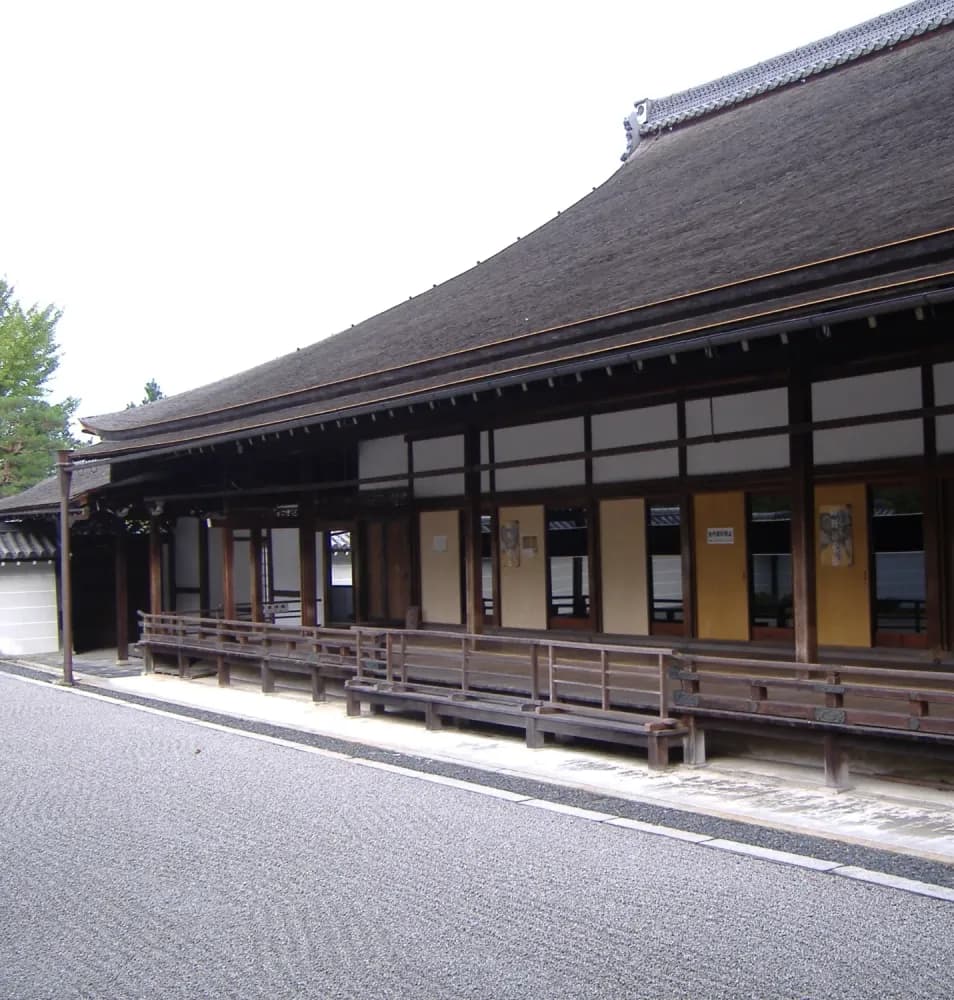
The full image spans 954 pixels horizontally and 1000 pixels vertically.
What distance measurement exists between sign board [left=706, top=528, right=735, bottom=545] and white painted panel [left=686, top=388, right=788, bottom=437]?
2.92ft

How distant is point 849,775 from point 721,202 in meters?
6.74

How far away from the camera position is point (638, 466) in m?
10.6

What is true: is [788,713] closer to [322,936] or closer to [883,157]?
[322,936]

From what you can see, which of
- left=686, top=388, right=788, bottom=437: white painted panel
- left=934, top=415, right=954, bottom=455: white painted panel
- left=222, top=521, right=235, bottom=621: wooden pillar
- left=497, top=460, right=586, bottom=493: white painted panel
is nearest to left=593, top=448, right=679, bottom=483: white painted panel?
left=497, top=460, right=586, bottom=493: white painted panel

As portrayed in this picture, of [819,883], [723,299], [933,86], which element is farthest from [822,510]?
[933,86]

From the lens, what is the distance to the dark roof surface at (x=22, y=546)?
20.5m

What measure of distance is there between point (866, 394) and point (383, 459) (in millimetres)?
6671

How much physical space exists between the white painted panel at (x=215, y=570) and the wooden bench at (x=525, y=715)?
9.04m

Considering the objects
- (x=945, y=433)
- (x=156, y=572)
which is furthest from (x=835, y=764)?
(x=156, y=572)

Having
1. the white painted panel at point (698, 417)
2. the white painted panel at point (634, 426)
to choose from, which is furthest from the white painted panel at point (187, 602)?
the white painted panel at point (698, 417)

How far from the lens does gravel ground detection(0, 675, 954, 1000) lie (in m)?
4.30

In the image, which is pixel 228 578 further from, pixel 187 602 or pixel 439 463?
pixel 187 602

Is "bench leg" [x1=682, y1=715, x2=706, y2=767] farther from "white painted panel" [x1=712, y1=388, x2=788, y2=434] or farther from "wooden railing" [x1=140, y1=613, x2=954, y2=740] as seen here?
"white painted panel" [x1=712, y1=388, x2=788, y2=434]

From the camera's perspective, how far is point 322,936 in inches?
191
